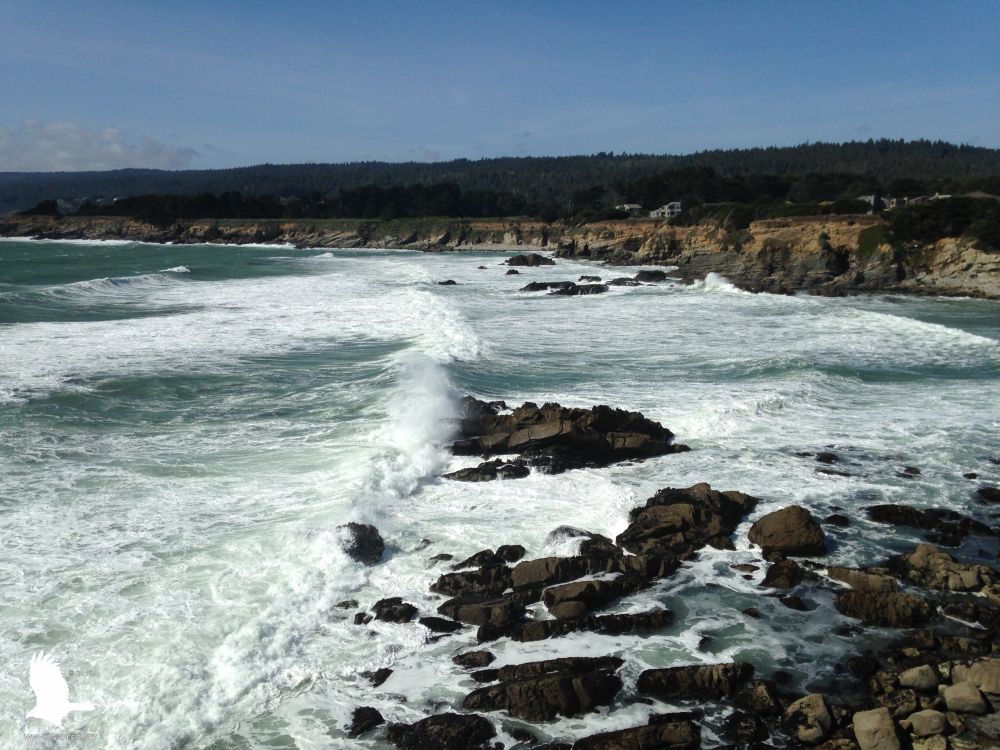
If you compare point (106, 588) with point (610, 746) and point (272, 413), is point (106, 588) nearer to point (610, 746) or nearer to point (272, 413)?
point (610, 746)

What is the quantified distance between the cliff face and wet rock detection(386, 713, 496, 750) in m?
38.9

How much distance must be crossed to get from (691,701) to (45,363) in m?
20.9

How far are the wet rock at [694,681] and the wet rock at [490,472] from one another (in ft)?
19.9

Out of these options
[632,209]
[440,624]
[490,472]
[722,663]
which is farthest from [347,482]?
[632,209]

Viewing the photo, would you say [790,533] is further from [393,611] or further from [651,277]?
[651,277]

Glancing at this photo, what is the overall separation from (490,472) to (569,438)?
5.84 ft

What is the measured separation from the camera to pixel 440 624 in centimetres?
927

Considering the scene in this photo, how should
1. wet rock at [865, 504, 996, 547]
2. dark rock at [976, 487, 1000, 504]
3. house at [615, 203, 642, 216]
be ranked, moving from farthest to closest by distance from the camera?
house at [615, 203, 642, 216]
dark rock at [976, 487, 1000, 504]
wet rock at [865, 504, 996, 547]

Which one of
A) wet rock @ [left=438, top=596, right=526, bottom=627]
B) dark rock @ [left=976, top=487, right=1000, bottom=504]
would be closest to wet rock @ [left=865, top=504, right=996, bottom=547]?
dark rock @ [left=976, top=487, right=1000, bottom=504]

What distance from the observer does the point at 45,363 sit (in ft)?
74.6

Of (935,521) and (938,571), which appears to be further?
(935,521)

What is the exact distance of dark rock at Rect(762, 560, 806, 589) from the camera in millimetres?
10160

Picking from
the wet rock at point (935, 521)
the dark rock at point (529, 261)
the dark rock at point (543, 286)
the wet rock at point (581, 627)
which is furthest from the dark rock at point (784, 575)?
the dark rock at point (529, 261)

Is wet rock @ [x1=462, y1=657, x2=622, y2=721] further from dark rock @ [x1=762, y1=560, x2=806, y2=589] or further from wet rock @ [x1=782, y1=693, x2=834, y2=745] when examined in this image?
dark rock @ [x1=762, y1=560, x2=806, y2=589]
